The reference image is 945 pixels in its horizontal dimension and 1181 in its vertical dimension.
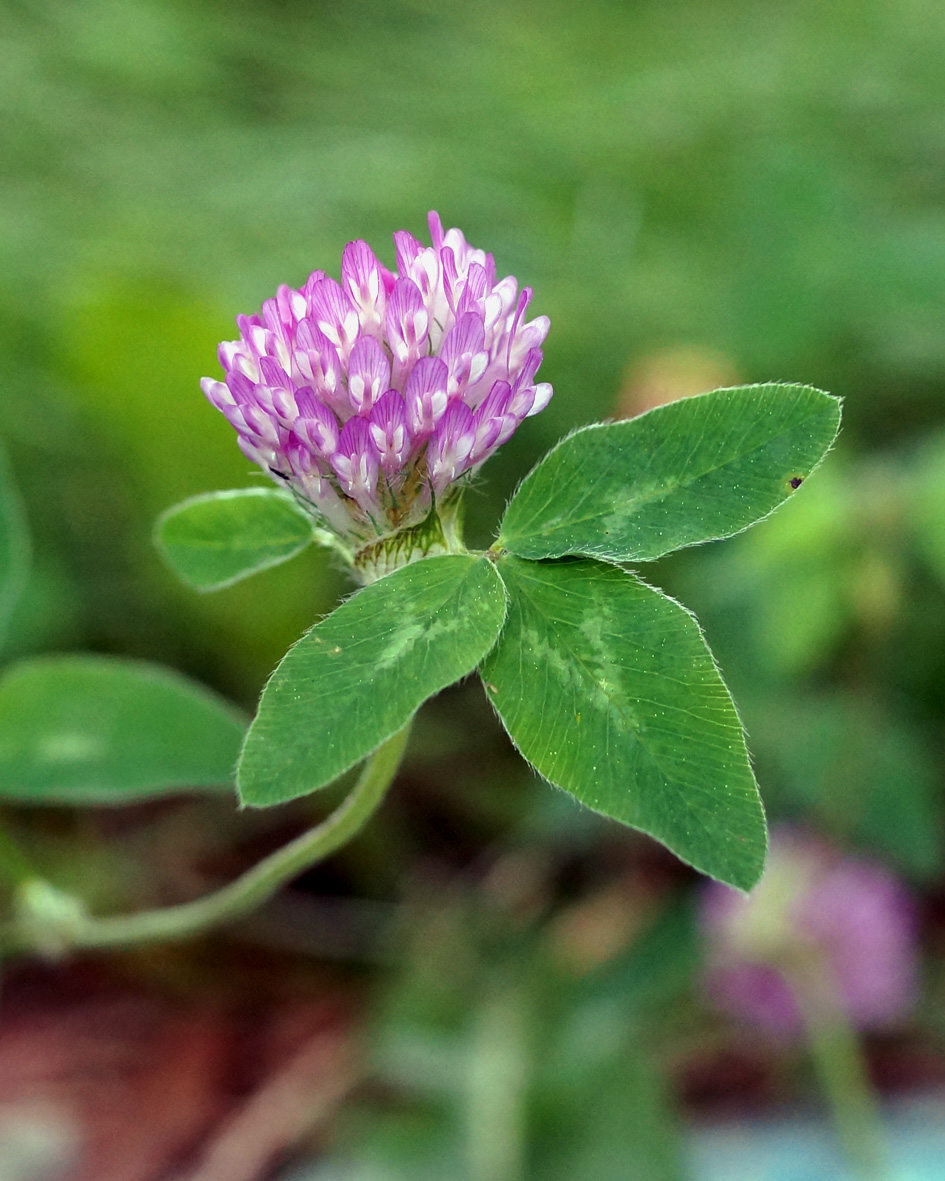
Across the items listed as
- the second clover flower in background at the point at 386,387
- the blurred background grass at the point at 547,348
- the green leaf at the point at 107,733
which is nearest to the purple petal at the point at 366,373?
the second clover flower in background at the point at 386,387

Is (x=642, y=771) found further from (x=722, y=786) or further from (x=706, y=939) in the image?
(x=706, y=939)

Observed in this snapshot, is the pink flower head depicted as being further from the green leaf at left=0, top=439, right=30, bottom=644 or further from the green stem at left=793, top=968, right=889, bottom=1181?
the green leaf at left=0, top=439, right=30, bottom=644

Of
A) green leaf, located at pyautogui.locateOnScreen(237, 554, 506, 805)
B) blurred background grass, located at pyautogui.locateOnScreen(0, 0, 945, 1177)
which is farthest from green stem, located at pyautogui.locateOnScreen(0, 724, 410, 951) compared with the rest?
blurred background grass, located at pyautogui.locateOnScreen(0, 0, 945, 1177)

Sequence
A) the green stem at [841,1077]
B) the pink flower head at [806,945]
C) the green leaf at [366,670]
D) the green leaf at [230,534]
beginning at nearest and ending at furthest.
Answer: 1. the green leaf at [366,670]
2. the green leaf at [230,534]
3. the green stem at [841,1077]
4. the pink flower head at [806,945]

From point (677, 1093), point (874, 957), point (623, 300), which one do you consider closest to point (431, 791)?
point (677, 1093)

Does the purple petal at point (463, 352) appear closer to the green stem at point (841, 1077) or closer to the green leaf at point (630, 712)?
the green leaf at point (630, 712)

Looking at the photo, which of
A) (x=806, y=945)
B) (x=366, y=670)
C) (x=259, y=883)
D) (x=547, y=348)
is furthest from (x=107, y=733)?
(x=547, y=348)

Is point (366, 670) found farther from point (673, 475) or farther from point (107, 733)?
point (107, 733)
